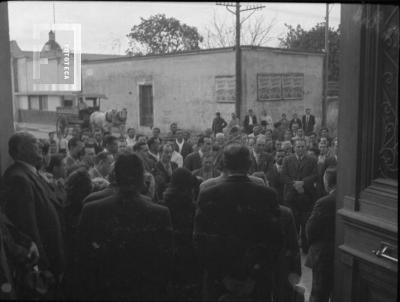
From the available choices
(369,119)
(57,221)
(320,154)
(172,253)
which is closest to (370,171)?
(369,119)

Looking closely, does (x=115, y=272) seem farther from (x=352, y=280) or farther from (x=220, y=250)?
(x=352, y=280)

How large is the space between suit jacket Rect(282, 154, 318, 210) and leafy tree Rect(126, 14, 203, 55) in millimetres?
1099

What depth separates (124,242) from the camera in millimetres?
2752

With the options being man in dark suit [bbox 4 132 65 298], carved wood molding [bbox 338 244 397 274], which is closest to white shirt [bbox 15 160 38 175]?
man in dark suit [bbox 4 132 65 298]

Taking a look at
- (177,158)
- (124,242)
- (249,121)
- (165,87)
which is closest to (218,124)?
(249,121)

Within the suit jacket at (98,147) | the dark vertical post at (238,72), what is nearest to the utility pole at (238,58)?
the dark vertical post at (238,72)

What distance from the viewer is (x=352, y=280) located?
3.05 metres

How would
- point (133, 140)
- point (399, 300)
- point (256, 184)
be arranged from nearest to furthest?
point (399, 300) → point (256, 184) → point (133, 140)

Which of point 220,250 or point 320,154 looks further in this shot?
point 320,154

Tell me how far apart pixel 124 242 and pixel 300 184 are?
4.44ft

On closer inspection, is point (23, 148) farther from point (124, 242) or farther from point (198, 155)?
point (198, 155)

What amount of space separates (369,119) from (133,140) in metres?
1.40

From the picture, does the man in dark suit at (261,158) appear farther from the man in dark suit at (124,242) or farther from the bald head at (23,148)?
the bald head at (23,148)

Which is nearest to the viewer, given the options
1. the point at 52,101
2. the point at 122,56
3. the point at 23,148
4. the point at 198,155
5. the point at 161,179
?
the point at 23,148
